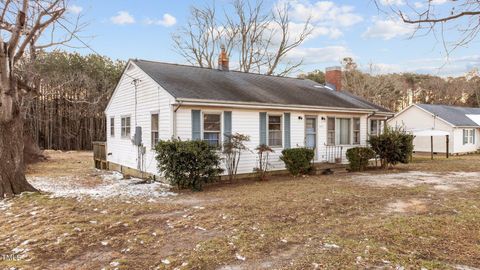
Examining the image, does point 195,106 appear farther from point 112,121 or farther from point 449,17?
point 449,17

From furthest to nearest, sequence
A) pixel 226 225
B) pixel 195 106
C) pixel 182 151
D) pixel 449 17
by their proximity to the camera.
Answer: pixel 195 106, pixel 182 151, pixel 226 225, pixel 449 17

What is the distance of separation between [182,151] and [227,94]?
342 centimetres

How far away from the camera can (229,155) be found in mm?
11383

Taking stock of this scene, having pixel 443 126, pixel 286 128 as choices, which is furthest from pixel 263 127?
pixel 443 126

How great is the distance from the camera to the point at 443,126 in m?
24.6

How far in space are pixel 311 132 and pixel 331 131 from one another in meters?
1.27

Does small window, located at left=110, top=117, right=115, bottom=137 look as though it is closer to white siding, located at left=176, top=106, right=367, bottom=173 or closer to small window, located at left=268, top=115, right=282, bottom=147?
white siding, located at left=176, top=106, right=367, bottom=173

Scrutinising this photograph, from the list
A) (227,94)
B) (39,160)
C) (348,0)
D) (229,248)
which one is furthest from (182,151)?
(39,160)

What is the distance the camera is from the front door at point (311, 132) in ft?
45.3

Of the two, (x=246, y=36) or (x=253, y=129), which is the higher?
(x=246, y=36)

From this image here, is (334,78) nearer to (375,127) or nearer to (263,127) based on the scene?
(375,127)

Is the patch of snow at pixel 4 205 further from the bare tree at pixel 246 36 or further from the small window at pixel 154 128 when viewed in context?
the bare tree at pixel 246 36

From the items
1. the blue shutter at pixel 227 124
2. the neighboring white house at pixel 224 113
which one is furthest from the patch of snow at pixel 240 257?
the blue shutter at pixel 227 124

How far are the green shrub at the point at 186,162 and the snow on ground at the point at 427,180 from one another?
217 inches
